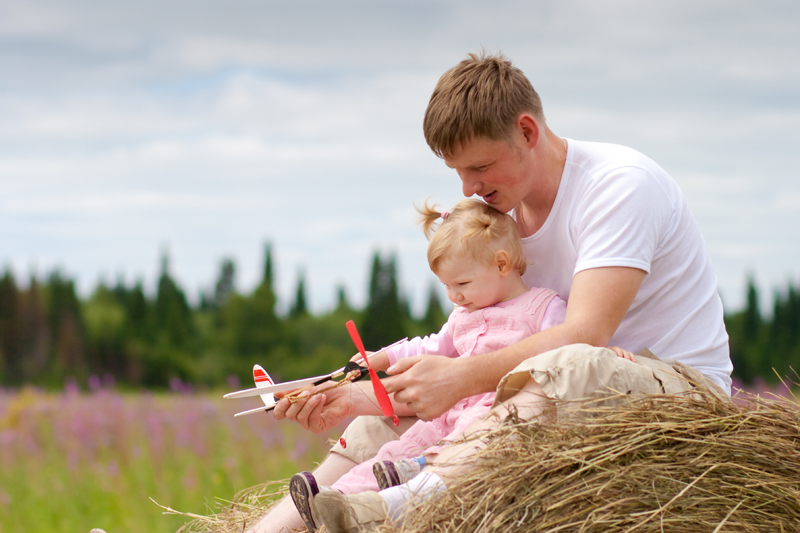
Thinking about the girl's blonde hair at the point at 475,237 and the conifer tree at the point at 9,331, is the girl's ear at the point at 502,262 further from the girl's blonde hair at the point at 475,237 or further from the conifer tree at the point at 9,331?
the conifer tree at the point at 9,331

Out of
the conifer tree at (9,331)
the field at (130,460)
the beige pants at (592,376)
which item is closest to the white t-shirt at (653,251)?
the beige pants at (592,376)

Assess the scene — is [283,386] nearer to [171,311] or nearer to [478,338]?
[478,338]

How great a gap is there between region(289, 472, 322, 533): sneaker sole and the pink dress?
0.84 feet

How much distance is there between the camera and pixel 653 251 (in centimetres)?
226

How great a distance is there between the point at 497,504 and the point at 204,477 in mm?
4891

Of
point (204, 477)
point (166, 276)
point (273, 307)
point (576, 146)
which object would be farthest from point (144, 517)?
point (166, 276)

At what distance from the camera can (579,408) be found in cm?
187

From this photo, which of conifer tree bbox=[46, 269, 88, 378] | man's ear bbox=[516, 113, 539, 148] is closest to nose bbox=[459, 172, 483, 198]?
man's ear bbox=[516, 113, 539, 148]

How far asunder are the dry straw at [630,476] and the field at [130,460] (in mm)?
3710

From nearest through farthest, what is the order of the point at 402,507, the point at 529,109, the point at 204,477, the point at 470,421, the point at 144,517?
the point at 402,507 → the point at 470,421 → the point at 529,109 → the point at 144,517 → the point at 204,477

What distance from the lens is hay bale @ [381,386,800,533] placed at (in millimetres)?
1741

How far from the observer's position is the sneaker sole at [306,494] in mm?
1908

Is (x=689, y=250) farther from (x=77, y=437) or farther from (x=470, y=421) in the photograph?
(x=77, y=437)

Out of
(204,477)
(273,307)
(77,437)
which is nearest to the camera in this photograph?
(204,477)
